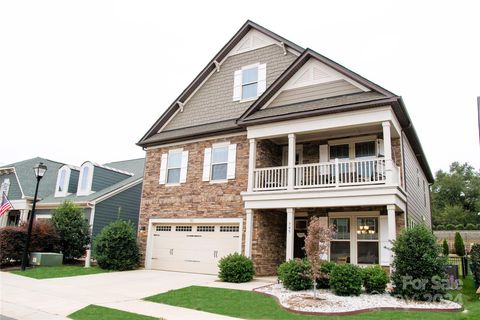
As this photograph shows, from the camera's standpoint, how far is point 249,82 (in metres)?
17.0

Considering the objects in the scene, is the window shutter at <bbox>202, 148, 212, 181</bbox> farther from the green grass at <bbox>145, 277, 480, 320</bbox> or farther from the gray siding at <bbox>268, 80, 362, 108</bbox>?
the green grass at <bbox>145, 277, 480, 320</bbox>

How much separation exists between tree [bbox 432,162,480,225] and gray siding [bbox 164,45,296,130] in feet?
142

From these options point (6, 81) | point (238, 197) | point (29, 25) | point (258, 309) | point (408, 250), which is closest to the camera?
point (258, 309)

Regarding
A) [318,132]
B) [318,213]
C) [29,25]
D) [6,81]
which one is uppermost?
[6,81]

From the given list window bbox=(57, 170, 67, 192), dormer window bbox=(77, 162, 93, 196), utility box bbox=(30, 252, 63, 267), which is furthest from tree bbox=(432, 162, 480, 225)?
utility box bbox=(30, 252, 63, 267)

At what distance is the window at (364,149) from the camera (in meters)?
13.9

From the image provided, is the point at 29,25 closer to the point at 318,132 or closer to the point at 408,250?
the point at 318,132

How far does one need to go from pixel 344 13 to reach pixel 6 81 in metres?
21.4

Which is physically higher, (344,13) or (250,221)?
(344,13)

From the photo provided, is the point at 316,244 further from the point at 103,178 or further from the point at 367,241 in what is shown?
the point at 103,178

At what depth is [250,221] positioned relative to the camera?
14.1 meters

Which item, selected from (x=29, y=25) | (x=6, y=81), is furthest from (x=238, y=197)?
(x=6, y=81)

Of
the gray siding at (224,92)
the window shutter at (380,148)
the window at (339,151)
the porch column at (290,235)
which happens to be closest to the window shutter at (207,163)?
the gray siding at (224,92)

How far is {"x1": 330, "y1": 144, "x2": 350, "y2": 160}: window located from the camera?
14.5 m
